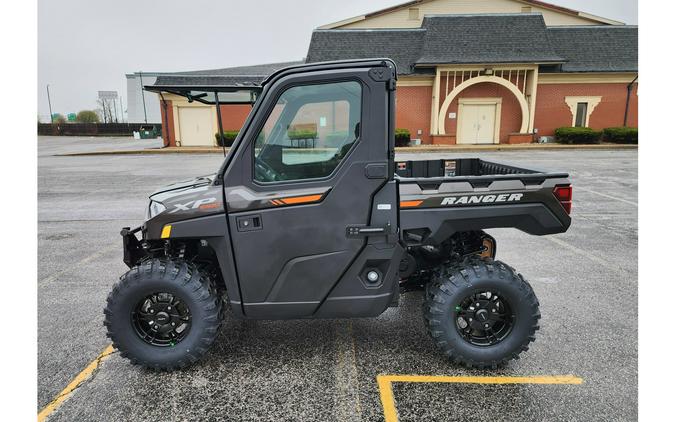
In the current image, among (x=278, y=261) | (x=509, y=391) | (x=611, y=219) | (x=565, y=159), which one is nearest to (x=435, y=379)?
(x=509, y=391)

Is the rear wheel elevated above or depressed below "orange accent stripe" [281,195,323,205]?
below

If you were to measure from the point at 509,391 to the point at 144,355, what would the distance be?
2.84m

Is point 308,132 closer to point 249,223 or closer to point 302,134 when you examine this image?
point 302,134

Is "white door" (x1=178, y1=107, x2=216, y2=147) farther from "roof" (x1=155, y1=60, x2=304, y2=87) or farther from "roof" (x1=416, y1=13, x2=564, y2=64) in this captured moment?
"roof" (x1=416, y1=13, x2=564, y2=64)

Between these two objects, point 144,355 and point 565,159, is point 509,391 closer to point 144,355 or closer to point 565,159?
point 144,355

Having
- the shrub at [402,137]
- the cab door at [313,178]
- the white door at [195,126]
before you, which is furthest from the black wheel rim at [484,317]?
the white door at [195,126]

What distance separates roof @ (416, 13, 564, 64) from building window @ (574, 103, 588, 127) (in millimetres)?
3803

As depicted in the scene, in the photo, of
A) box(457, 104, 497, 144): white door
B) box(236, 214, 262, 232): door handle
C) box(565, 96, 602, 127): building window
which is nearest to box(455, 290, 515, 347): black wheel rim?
box(236, 214, 262, 232): door handle

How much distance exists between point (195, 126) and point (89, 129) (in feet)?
116

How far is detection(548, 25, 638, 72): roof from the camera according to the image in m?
27.0

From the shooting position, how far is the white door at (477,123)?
2736 centimetres

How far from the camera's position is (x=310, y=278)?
3189 millimetres

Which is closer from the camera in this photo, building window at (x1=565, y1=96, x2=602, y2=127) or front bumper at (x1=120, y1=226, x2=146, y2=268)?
front bumper at (x1=120, y1=226, x2=146, y2=268)

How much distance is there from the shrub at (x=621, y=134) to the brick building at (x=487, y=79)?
1460 mm
